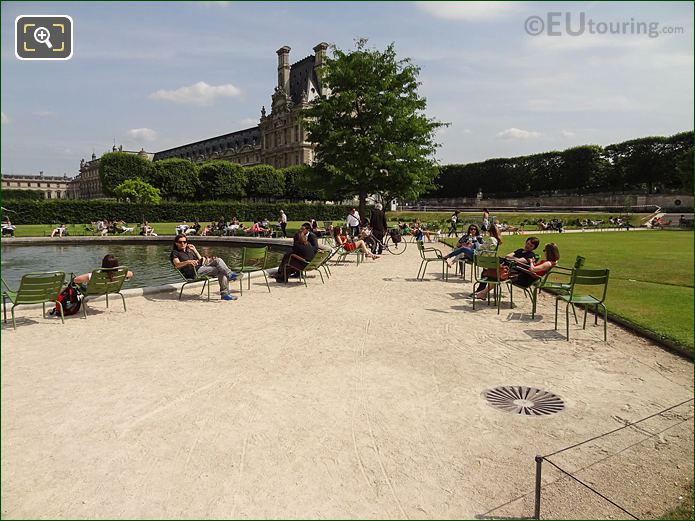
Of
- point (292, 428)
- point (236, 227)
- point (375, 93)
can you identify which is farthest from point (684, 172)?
point (292, 428)

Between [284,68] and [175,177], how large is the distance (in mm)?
41274

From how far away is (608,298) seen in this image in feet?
30.1

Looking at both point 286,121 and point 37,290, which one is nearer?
point 37,290

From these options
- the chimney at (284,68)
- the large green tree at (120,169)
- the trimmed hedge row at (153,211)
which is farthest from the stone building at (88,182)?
the trimmed hedge row at (153,211)

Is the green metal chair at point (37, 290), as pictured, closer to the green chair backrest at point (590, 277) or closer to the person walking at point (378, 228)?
the green chair backrest at point (590, 277)

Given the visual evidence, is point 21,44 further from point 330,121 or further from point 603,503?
point 330,121

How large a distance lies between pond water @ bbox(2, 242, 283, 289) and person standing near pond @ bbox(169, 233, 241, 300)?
8.01 ft

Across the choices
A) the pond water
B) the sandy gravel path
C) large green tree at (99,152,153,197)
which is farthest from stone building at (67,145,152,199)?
the sandy gravel path

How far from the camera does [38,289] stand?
7043mm

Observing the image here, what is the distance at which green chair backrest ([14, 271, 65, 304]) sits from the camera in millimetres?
6914

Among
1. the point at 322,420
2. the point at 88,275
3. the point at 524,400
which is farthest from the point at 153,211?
the point at 524,400

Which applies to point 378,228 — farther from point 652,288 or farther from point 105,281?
point 105,281

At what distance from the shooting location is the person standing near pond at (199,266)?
944cm

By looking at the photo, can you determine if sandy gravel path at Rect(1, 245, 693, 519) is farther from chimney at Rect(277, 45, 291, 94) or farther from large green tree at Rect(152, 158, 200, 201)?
chimney at Rect(277, 45, 291, 94)
